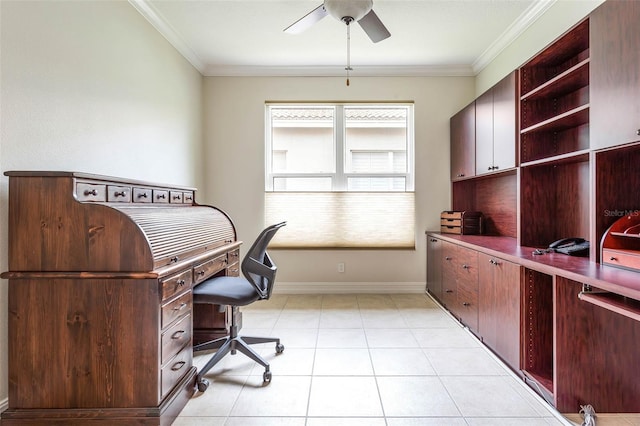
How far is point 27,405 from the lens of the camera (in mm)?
1429

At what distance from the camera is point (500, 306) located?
6.78ft

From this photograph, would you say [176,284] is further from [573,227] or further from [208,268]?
[573,227]

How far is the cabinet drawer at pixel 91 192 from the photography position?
4.77 feet

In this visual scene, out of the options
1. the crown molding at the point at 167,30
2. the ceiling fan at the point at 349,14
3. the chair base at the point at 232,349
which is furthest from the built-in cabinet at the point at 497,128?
the crown molding at the point at 167,30

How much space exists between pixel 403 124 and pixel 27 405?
155 inches

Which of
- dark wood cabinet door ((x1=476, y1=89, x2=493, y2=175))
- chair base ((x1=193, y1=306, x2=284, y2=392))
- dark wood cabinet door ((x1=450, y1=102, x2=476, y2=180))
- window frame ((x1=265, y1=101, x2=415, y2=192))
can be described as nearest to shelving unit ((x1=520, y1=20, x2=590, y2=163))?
dark wood cabinet door ((x1=476, y1=89, x2=493, y2=175))

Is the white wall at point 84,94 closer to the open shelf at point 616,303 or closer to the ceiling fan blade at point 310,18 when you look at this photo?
the ceiling fan blade at point 310,18

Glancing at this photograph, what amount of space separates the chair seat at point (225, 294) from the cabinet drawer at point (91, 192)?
2.53 ft

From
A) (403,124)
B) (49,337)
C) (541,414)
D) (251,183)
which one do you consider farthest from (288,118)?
(541,414)

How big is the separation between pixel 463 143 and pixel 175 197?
291 cm

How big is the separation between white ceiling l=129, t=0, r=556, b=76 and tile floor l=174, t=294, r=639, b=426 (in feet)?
8.89

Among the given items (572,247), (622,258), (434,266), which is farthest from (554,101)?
(434,266)

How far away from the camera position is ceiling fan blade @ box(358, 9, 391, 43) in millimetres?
2092

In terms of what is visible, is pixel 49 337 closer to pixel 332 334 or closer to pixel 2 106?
pixel 2 106
